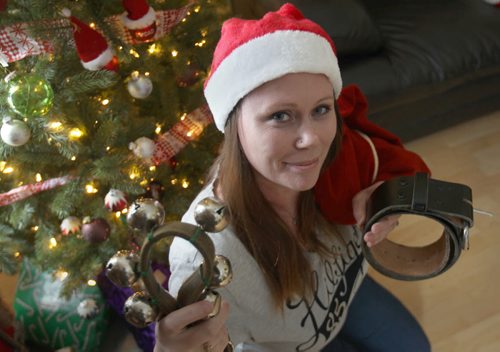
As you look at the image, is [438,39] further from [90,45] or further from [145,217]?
[145,217]

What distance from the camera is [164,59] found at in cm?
127

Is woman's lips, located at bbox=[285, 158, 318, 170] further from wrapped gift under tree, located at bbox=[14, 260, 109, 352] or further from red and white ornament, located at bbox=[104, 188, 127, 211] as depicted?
wrapped gift under tree, located at bbox=[14, 260, 109, 352]

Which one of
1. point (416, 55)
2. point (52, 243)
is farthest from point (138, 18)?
point (416, 55)

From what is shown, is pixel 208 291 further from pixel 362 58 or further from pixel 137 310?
pixel 362 58

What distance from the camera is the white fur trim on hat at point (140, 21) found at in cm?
104

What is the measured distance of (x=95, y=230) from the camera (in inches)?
45.8

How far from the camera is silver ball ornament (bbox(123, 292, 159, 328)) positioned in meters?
0.44

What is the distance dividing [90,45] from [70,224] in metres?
0.50

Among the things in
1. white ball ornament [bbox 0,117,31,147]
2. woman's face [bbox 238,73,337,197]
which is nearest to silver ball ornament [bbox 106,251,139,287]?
woman's face [bbox 238,73,337,197]

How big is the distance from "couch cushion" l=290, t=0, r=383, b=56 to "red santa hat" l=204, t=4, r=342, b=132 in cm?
100

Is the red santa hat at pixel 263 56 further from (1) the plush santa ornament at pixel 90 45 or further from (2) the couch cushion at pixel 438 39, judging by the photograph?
(2) the couch cushion at pixel 438 39

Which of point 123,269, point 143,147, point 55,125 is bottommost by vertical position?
point 143,147

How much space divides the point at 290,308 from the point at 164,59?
2.48ft

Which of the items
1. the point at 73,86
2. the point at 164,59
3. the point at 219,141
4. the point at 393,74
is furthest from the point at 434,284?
the point at 73,86
